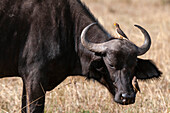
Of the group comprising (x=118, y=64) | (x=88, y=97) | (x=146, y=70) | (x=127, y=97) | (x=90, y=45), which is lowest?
(x=88, y=97)

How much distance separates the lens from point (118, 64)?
4.09 m

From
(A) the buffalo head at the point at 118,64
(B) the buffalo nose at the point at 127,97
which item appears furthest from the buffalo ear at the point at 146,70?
(B) the buffalo nose at the point at 127,97

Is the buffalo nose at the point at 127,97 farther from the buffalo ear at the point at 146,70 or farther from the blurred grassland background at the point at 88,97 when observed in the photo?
the buffalo ear at the point at 146,70

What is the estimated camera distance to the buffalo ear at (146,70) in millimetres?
4504

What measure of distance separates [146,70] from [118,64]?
0.60m

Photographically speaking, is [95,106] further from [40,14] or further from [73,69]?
[40,14]

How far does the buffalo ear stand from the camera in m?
4.50

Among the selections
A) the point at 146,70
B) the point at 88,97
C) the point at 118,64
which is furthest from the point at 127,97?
the point at 88,97

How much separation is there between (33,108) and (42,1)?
4.18 ft

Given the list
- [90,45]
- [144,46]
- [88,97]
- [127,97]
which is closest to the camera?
[127,97]

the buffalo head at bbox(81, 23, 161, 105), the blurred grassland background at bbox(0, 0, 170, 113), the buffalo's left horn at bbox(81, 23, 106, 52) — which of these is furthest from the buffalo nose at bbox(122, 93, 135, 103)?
the buffalo's left horn at bbox(81, 23, 106, 52)

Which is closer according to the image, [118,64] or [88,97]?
[118,64]

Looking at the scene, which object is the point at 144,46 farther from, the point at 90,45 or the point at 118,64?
the point at 90,45

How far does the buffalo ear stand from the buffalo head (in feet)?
0.73
